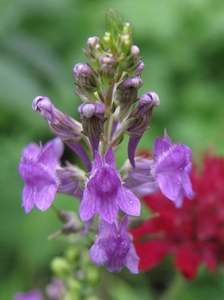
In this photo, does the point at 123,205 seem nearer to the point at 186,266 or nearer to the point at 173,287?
the point at 186,266

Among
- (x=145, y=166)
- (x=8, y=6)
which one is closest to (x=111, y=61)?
(x=145, y=166)

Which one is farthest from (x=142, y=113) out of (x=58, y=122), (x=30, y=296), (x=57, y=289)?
(x=30, y=296)

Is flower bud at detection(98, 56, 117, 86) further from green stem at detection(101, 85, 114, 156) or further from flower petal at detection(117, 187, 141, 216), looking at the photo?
flower petal at detection(117, 187, 141, 216)

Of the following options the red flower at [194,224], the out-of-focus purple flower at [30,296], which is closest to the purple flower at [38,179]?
the red flower at [194,224]

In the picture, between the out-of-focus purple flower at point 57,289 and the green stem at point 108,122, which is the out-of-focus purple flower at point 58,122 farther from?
the out-of-focus purple flower at point 57,289

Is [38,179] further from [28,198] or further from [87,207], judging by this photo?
[87,207]

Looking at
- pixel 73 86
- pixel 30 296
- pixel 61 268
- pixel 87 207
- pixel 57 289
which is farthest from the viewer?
pixel 73 86

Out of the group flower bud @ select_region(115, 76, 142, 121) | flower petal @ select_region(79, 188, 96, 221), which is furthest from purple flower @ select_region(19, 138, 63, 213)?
flower bud @ select_region(115, 76, 142, 121)
